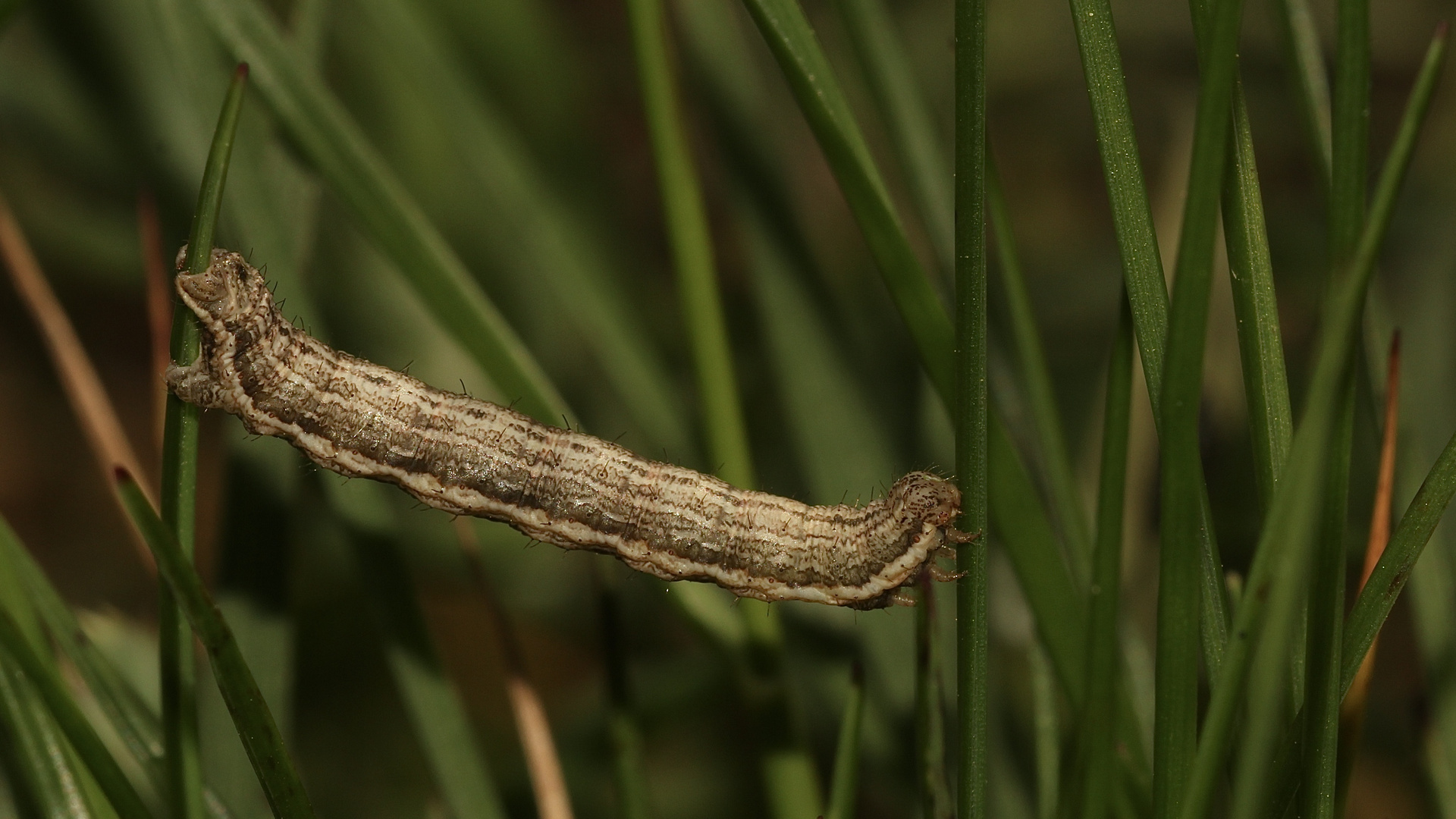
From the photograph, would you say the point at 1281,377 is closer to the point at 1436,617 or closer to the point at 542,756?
the point at 1436,617

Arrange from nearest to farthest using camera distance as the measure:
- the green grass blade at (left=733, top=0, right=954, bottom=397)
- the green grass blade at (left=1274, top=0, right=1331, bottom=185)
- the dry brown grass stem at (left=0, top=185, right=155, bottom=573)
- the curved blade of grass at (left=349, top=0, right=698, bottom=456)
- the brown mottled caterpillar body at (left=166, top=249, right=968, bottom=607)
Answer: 1. the green grass blade at (left=733, top=0, right=954, bottom=397)
2. the green grass blade at (left=1274, top=0, right=1331, bottom=185)
3. the brown mottled caterpillar body at (left=166, top=249, right=968, bottom=607)
4. the dry brown grass stem at (left=0, top=185, right=155, bottom=573)
5. the curved blade of grass at (left=349, top=0, right=698, bottom=456)

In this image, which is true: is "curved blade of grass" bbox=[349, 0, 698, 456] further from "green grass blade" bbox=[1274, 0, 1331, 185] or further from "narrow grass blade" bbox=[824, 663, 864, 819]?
"green grass blade" bbox=[1274, 0, 1331, 185]

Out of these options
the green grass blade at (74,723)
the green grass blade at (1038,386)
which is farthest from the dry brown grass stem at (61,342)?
the green grass blade at (1038,386)

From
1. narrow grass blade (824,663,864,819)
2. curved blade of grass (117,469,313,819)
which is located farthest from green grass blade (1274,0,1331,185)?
curved blade of grass (117,469,313,819)

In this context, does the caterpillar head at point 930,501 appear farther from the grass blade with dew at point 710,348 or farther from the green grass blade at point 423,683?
the green grass blade at point 423,683

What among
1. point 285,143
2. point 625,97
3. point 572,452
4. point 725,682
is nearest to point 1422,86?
Answer: point 572,452

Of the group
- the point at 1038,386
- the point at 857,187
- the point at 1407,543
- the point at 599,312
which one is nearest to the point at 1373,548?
the point at 1407,543
